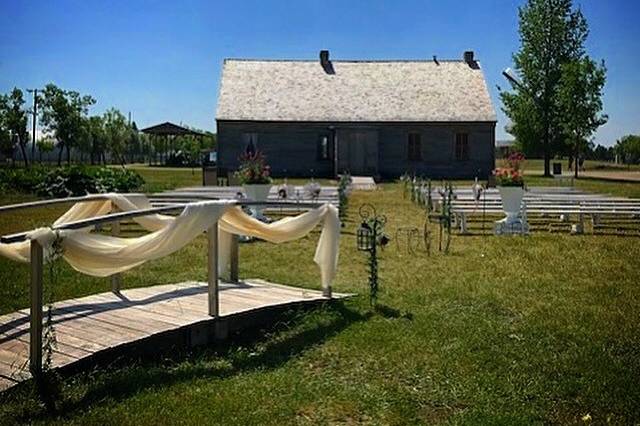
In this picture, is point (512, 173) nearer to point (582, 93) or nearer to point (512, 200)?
point (512, 200)

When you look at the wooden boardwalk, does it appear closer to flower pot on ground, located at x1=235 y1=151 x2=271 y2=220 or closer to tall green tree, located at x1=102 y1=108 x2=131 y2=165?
flower pot on ground, located at x1=235 y1=151 x2=271 y2=220

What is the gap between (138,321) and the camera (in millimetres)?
6801

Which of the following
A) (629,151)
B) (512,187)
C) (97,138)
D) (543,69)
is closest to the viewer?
(512,187)

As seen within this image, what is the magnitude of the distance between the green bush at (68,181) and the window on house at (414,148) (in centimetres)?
1623

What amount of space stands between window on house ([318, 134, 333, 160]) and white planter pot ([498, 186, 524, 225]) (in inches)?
881

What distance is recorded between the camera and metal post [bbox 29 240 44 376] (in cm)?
533

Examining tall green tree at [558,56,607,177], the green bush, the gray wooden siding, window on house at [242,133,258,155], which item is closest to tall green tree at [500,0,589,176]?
tall green tree at [558,56,607,177]

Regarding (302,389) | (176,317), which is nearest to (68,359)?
(176,317)

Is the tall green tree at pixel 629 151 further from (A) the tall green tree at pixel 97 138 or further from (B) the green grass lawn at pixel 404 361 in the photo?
(B) the green grass lawn at pixel 404 361

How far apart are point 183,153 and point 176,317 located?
4753 centimetres

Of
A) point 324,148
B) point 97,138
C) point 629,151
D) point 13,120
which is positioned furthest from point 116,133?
point 629,151

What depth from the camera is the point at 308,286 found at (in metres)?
9.26

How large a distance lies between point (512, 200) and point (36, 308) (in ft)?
36.3

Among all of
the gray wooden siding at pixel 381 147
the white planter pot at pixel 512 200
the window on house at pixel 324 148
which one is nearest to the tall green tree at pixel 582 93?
the gray wooden siding at pixel 381 147
